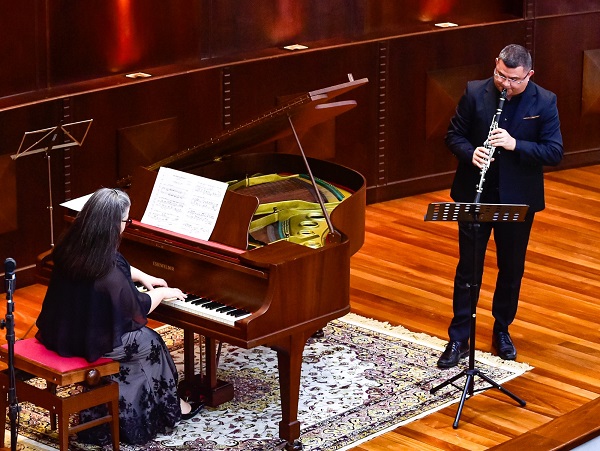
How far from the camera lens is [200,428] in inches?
219

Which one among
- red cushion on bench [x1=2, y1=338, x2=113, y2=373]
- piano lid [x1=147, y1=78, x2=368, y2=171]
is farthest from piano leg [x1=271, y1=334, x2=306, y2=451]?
piano lid [x1=147, y1=78, x2=368, y2=171]

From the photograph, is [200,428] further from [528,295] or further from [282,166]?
[528,295]

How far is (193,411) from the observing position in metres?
5.65

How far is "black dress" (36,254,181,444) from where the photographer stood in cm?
500

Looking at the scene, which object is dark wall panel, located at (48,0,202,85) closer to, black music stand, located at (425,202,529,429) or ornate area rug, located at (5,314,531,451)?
ornate area rug, located at (5,314,531,451)

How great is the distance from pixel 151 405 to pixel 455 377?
4.73ft

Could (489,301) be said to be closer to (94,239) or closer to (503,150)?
(503,150)

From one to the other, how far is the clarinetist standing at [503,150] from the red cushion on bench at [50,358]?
1.84 metres

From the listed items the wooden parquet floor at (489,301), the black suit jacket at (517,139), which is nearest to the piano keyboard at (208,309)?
the wooden parquet floor at (489,301)

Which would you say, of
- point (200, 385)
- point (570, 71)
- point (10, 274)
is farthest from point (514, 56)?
point (570, 71)

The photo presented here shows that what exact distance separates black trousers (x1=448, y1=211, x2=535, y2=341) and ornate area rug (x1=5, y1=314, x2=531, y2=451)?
0.24 m

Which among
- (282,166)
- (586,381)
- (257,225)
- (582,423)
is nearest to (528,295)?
(586,381)

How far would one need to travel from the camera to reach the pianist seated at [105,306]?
4930 millimetres

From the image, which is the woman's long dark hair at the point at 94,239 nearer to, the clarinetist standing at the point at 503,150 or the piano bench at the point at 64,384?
the piano bench at the point at 64,384
